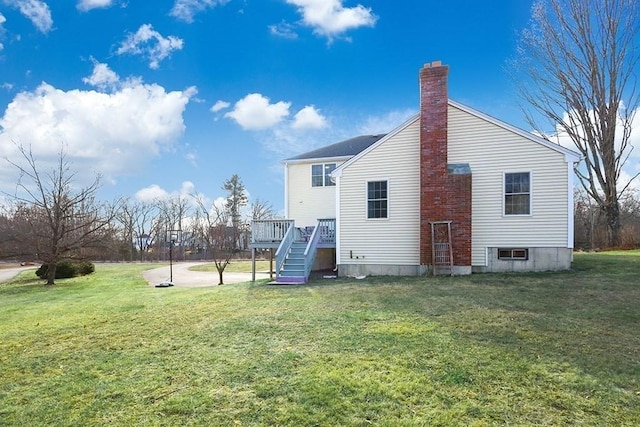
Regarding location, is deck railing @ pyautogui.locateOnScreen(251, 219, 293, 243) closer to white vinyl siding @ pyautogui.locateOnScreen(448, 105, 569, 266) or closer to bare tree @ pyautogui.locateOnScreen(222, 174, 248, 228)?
white vinyl siding @ pyautogui.locateOnScreen(448, 105, 569, 266)

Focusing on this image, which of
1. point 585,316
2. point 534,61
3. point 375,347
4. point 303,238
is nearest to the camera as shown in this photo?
point 375,347

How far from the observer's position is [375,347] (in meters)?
4.89

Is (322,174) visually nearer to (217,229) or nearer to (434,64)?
(434,64)

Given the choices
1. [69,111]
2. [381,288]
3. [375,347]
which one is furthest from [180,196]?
[375,347]

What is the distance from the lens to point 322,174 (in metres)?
17.5

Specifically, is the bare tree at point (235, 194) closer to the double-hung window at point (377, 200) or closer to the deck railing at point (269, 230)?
the deck railing at point (269, 230)

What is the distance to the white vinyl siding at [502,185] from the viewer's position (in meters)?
11.7

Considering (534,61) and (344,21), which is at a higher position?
(534,61)

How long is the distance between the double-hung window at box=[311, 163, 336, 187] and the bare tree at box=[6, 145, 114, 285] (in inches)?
384

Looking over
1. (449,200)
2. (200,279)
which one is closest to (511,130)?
(449,200)

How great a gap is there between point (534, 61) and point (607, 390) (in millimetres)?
25881

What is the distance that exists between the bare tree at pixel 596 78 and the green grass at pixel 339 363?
1763 cm

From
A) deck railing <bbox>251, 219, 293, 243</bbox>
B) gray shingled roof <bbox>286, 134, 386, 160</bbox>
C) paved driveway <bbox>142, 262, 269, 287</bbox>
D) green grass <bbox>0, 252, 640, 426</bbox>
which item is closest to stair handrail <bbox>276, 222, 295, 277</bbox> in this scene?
deck railing <bbox>251, 219, 293, 243</bbox>

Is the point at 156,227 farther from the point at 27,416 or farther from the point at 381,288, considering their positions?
the point at 27,416
